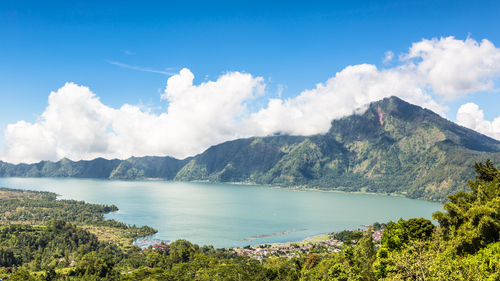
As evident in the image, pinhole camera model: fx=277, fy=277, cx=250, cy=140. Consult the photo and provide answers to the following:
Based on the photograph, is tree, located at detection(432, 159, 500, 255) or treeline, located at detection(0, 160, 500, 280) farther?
tree, located at detection(432, 159, 500, 255)

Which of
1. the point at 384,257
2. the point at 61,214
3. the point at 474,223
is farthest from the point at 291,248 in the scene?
the point at 61,214

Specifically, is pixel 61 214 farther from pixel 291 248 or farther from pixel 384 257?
pixel 384 257

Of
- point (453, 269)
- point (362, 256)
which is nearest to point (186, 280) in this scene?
point (362, 256)

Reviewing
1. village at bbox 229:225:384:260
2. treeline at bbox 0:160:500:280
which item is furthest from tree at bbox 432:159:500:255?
village at bbox 229:225:384:260

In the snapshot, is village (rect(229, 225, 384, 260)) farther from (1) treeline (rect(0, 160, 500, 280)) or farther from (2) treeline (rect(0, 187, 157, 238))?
(2) treeline (rect(0, 187, 157, 238))

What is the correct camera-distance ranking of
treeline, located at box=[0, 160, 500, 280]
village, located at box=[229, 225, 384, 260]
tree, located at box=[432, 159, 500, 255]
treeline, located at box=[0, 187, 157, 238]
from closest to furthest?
treeline, located at box=[0, 160, 500, 280] → tree, located at box=[432, 159, 500, 255] → village, located at box=[229, 225, 384, 260] → treeline, located at box=[0, 187, 157, 238]

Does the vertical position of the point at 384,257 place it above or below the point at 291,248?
above

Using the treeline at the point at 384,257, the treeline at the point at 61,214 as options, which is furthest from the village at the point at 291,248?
the treeline at the point at 61,214

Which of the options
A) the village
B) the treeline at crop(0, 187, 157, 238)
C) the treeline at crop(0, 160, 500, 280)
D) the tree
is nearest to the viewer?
the treeline at crop(0, 160, 500, 280)

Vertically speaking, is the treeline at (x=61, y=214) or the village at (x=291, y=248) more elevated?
the village at (x=291, y=248)

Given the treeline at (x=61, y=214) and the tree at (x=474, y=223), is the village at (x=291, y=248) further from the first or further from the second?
the treeline at (x=61, y=214)

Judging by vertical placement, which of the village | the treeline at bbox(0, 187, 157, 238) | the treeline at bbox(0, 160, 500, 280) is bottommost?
the treeline at bbox(0, 187, 157, 238)

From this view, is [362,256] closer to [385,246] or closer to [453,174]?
[385,246]

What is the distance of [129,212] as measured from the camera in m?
112
